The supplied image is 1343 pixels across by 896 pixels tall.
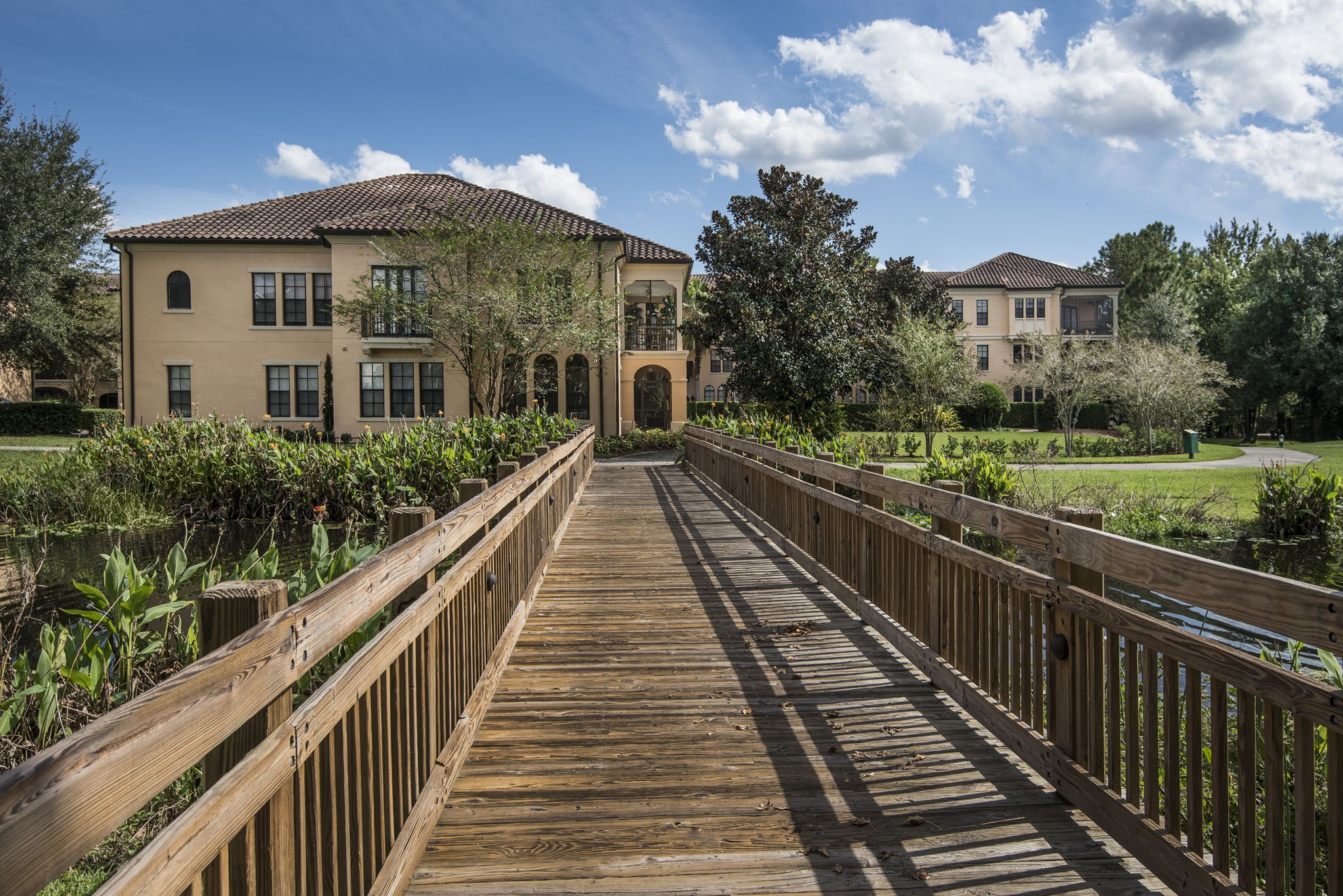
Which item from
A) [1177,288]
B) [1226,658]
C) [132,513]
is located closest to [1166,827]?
[1226,658]

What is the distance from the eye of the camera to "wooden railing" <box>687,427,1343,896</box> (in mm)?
2045

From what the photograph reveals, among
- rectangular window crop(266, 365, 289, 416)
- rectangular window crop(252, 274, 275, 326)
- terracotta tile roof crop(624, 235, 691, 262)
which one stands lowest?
rectangular window crop(266, 365, 289, 416)

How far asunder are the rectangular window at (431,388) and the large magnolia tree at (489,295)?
178 cm

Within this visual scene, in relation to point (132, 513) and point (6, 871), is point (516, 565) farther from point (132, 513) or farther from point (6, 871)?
point (132, 513)

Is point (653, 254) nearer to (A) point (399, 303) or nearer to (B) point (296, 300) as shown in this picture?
(A) point (399, 303)

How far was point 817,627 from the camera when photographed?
581 cm

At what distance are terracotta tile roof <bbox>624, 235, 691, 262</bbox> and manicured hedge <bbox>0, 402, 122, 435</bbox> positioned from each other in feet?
67.8

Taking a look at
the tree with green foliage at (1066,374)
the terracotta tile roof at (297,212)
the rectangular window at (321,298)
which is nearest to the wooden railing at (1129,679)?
the tree with green foliage at (1066,374)

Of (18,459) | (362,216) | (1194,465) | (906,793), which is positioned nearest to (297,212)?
(362,216)

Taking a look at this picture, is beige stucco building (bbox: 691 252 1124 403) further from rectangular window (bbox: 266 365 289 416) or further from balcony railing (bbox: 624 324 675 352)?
rectangular window (bbox: 266 365 289 416)

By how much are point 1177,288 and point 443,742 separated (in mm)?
54865

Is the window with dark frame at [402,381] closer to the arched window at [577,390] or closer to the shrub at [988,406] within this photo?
the arched window at [577,390]

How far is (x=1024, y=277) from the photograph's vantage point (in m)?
52.9

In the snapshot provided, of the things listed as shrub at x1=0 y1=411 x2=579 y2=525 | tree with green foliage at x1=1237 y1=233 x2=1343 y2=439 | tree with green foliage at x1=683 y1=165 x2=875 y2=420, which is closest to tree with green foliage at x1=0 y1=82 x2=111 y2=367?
shrub at x1=0 y1=411 x2=579 y2=525
